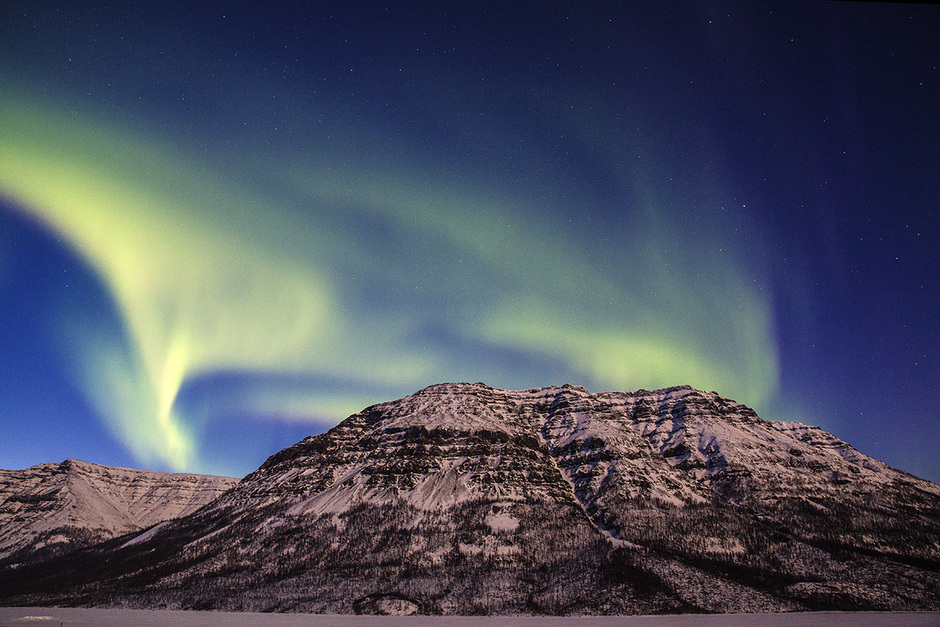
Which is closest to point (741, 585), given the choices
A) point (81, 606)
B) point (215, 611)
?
point (215, 611)

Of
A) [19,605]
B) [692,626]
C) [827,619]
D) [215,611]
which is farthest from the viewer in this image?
[19,605]

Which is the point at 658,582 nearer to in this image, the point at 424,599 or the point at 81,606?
the point at 424,599

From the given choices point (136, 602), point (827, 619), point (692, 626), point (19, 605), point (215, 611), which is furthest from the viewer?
point (19, 605)

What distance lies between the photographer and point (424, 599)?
17725cm

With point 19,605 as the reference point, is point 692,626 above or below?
below

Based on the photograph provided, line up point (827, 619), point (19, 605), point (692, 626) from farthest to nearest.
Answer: point (19, 605) → point (827, 619) → point (692, 626)

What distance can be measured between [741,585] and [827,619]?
5083cm

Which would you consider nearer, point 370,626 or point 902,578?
point 370,626

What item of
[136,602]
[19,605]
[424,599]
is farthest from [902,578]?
[19,605]

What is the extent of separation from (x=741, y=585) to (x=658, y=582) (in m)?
25.4

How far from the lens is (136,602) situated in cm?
18325

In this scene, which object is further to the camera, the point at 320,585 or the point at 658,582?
the point at 320,585

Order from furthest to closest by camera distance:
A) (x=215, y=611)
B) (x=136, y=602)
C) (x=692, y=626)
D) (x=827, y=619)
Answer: (x=136, y=602) < (x=215, y=611) < (x=827, y=619) < (x=692, y=626)

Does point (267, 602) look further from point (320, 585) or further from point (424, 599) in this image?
point (424, 599)
